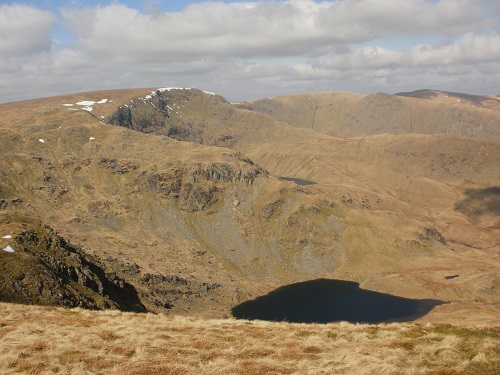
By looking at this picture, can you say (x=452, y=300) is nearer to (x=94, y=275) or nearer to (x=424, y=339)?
(x=94, y=275)

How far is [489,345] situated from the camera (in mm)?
27844

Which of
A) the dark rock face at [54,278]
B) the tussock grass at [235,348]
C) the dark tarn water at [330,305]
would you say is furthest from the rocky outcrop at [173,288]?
the tussock grass at [235,348]

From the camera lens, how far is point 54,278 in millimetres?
74812

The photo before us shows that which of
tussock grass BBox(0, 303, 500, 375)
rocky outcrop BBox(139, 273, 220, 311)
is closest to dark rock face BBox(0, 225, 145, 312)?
tussock grass BBox(0, 303, 500, 375)

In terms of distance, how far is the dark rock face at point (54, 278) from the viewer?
6800cm

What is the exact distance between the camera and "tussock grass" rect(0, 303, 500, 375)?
23438mm

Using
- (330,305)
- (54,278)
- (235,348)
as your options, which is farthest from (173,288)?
(235,348)

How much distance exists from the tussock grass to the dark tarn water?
393 feet

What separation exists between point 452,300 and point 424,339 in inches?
6956

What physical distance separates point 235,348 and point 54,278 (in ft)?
193

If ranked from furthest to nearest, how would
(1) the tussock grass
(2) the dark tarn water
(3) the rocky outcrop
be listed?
(2) the dark tarn water
(3) the rocky outcrop
(1) the tussock grass

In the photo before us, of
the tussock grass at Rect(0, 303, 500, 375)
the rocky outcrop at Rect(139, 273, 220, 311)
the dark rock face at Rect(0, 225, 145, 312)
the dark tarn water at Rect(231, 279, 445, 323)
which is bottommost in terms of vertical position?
the dark tarn water at Rect(231, 279, 445, 323)

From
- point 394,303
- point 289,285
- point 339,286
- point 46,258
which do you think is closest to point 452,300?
point 394,303

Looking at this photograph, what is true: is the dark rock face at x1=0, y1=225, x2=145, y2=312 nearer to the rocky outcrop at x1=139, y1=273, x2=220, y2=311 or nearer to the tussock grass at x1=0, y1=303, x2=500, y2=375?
the tussock grass at x1=0, y1=303, x2=500, y2=375
